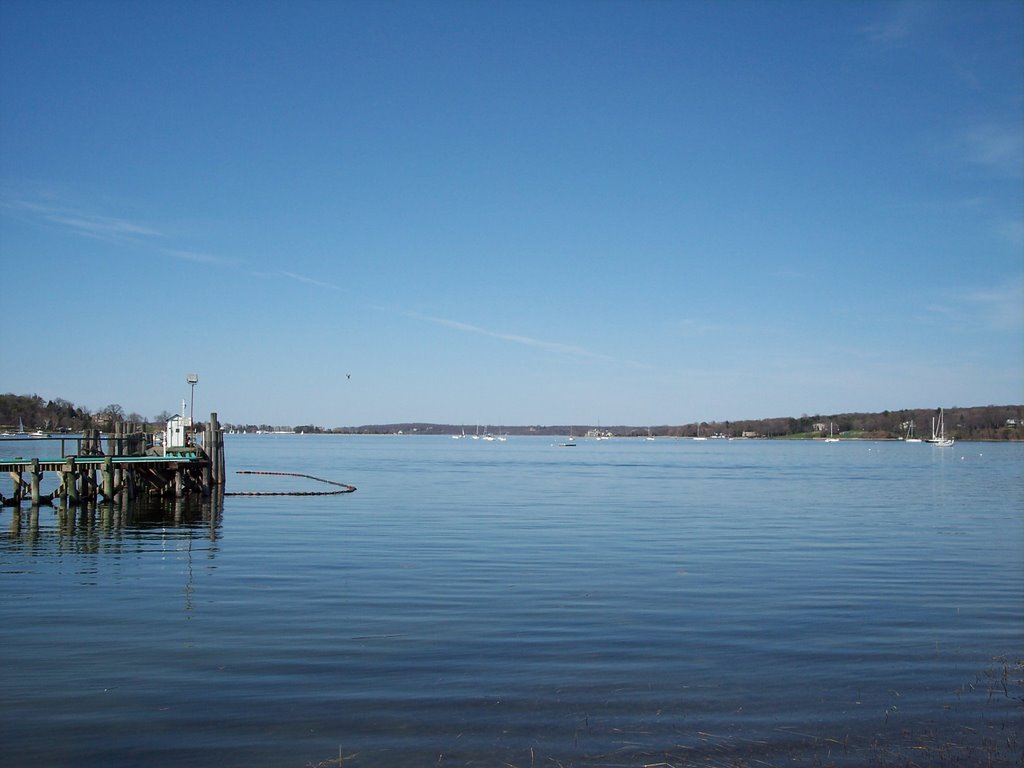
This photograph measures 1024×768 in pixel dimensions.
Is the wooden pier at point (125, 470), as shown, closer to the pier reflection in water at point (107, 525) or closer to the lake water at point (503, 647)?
the pier reflection in water at point (107, 525)

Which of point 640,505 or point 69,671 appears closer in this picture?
point 69,671

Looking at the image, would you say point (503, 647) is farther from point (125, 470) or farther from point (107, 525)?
point (125, 470)

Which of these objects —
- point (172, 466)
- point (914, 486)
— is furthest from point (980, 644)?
point (914, 486)

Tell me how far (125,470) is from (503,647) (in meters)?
31.4

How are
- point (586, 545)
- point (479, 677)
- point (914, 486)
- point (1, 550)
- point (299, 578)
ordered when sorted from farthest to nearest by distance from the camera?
point (914, 486), point (586, 545), point (1, 550), point (299, 578), point (479, 677)

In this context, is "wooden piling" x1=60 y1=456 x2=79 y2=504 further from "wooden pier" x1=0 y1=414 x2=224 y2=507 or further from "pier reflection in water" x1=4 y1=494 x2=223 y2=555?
"pier reflection in water" x1=4 y1=494 x2=223 y2=555

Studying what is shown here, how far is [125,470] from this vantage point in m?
39.7

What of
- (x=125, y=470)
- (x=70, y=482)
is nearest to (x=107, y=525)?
(x=70, y=482)

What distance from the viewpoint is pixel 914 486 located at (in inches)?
2314

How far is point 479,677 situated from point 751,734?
3.58 metres

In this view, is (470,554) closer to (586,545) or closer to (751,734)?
(586,545)

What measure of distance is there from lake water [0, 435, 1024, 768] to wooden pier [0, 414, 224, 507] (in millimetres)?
7473

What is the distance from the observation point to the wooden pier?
34.8 m

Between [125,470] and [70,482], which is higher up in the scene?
[125,470]
